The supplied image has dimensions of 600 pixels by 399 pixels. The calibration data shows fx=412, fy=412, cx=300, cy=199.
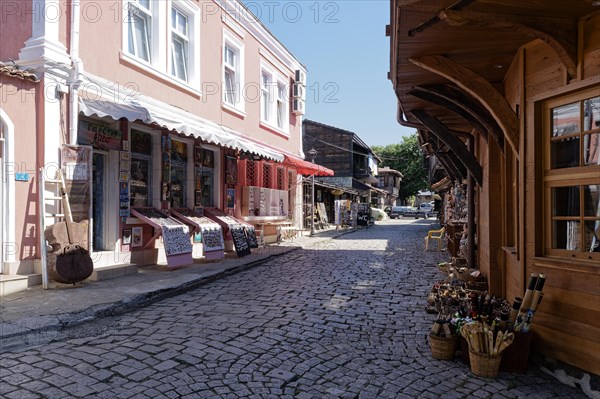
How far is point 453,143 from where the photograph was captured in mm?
6293

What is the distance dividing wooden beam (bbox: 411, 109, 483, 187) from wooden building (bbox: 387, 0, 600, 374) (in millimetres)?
1378

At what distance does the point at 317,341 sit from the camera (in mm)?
4535

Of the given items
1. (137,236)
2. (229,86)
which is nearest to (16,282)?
(137,236)

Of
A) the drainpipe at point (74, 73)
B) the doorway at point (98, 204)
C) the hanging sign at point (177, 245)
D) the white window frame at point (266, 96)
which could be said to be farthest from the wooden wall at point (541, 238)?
the white window frame at point (266, 96)

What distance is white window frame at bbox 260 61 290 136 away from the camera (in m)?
15.3

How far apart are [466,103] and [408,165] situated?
2183 inches

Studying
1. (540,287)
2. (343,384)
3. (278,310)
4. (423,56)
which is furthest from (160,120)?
(540,287)

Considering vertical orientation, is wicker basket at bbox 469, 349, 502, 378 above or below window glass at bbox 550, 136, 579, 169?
below

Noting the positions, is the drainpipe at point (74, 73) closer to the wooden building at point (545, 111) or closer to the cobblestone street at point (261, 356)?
the cobblestone street at point (261, 356)

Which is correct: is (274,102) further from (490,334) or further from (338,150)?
(338,150)

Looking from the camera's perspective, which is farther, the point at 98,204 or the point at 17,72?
the point at 98,204

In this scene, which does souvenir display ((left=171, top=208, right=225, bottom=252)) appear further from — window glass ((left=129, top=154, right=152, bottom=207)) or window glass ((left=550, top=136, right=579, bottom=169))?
window glass ((left=550, top=136, right=579, bottom=169))

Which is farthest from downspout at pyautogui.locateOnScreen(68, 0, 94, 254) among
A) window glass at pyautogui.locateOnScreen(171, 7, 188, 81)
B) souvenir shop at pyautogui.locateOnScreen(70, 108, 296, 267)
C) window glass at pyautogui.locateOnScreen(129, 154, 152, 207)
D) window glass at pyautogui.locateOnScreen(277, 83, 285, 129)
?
→ window glass at pyautogui.locateOnScreen(277, 83, 285, 129)

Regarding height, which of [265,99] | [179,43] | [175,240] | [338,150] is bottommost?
[175,240]
